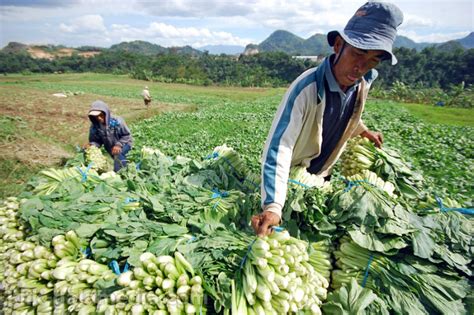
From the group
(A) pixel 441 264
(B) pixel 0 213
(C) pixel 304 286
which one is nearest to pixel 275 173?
(C) pixel 304 286

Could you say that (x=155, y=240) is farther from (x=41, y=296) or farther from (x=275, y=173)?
(x=275, y=173)

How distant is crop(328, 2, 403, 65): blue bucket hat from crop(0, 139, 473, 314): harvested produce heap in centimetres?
115

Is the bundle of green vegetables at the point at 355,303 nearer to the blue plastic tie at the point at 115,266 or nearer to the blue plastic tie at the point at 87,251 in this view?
the blue plastic tie at the point at 115,266

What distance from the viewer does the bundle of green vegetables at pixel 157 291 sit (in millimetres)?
1724

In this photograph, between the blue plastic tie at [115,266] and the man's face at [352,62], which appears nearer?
the blue plastic tie at [115,266]

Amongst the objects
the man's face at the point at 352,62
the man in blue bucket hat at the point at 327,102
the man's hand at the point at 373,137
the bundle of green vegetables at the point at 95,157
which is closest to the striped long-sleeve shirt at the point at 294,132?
the man in blue bucket hat at the point at 327,102

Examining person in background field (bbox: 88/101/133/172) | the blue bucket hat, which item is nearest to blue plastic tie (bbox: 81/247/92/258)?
the blue bucket hat

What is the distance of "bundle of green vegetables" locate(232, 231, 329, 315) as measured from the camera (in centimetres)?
178

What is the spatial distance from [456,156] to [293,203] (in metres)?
10.8

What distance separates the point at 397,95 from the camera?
1521 inches

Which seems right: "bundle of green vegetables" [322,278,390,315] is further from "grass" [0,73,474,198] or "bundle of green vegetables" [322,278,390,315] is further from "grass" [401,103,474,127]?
"grass" [401,103,474,127]

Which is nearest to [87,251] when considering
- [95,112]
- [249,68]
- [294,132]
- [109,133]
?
[294,132]

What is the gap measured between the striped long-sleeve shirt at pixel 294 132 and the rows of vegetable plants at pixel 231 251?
227 mm

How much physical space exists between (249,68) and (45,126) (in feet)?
248
